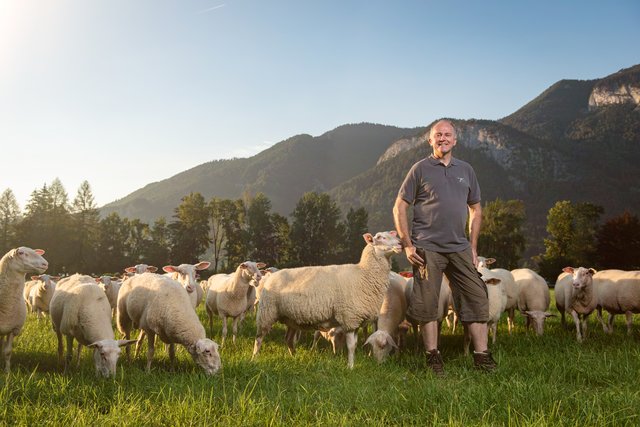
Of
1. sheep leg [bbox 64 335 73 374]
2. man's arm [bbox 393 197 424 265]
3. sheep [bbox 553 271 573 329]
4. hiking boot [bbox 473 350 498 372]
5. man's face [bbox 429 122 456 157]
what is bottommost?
sheep [bbox 553 271 573 329]

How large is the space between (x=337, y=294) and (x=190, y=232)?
53534mm

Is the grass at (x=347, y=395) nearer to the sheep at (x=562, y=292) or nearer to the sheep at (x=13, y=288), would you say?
the sheep at (x=13, y=288)

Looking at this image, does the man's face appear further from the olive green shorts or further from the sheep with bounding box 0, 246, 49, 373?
the sheep with bounding box 0, 246, 49, 373

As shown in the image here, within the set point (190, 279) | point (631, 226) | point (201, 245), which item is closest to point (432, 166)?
point (190, 279)

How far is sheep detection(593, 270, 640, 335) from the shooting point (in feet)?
32.0

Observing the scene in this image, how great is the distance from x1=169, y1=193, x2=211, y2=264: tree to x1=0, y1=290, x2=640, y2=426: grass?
2060 inches

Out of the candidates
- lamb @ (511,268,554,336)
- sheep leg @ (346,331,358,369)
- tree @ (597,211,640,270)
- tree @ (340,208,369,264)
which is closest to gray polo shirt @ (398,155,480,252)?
sheep leg @ (346,331,358,369)

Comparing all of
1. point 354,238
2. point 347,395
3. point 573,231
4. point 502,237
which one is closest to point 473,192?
point 347,395

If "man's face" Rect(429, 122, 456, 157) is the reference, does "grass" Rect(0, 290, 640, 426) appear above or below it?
below

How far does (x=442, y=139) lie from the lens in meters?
5.66

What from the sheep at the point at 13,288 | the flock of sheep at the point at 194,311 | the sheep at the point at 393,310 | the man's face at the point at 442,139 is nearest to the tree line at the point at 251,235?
the sheep at the point at 393,310

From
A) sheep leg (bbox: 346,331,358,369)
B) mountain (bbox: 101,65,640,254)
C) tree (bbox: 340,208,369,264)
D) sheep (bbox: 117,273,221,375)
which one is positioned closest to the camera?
sheep (bbox: 117,273,221,375)

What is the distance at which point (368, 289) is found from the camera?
7.12 m

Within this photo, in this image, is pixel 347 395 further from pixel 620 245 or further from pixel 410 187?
pixel 620 245
